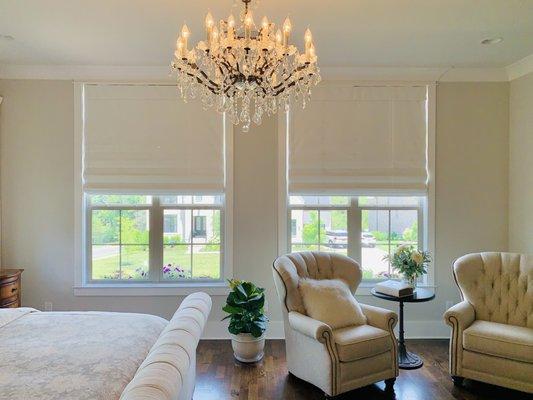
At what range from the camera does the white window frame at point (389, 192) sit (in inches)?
154

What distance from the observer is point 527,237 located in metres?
3.69

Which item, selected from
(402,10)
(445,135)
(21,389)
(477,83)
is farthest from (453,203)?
(21,389)

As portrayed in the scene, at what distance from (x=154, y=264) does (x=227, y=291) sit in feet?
2.87

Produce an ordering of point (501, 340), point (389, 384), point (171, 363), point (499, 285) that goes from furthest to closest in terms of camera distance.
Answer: point (499, 285), point (389, 384), point (501, 340), point (171, 363)

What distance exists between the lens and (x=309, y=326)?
8.89ft

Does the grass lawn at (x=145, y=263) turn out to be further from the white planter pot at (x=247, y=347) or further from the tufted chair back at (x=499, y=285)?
the tufted chair back at (x=499, y=285)

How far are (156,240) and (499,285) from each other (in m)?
3.43

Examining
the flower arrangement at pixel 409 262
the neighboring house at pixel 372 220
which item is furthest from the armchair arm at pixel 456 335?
the neighboring house at pixel 372 220

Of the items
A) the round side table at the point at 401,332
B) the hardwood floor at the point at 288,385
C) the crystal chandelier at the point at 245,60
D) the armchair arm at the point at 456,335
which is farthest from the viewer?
the round side table at the point at 401,332

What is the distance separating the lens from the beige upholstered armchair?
262 cm

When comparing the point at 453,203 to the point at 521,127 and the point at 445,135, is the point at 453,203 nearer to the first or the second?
the point at 445,135

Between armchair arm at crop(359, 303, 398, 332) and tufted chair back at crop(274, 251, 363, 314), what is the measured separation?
0.35m

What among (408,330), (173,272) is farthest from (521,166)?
(173,272)

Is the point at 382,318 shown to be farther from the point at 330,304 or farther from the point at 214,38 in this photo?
the point at 214,38
